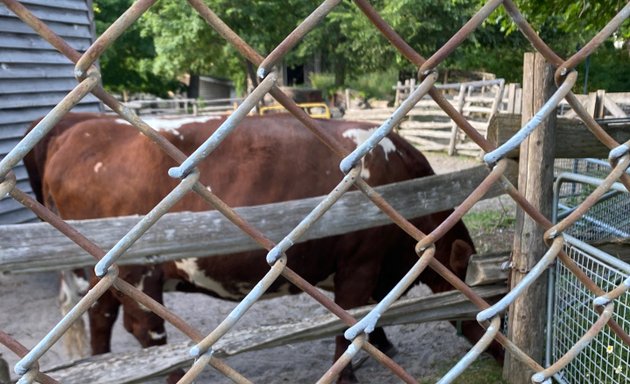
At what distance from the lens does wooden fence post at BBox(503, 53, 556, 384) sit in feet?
7.09

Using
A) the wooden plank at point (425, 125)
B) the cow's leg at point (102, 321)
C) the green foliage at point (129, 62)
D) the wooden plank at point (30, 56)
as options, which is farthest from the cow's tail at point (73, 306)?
the green foliage at point (129, 62)

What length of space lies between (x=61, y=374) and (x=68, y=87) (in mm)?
5313

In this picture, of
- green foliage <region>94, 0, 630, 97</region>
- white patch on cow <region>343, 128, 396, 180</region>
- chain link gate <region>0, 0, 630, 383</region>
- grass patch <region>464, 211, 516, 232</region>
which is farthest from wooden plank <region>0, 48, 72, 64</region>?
green foliage <region>94, 0, 630, 97</region>

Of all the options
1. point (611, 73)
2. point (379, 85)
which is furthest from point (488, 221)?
point (611, 73)

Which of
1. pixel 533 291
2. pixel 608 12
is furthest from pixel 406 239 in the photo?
pixel 608 12

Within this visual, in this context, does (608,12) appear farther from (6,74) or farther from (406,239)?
(6,74)

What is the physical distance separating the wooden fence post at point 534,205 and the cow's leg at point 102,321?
7.70 feet

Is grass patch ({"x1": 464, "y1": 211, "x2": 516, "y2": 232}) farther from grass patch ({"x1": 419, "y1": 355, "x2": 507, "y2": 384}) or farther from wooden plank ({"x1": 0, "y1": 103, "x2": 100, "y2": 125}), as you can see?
wooden plank ({"x1": 0, "y1": 103, "x2": 100, "y2": 125})

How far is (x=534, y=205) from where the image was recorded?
92.4 inches

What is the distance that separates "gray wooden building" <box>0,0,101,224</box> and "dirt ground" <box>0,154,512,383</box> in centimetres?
89

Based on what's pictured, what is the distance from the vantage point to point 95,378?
2.03 meters

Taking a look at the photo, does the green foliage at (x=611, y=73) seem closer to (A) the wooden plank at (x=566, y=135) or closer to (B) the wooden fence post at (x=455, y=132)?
(B) the wooden fence post at (x=455, y=132)

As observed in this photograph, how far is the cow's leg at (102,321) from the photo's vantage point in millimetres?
3521

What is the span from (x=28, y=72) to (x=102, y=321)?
355cm
